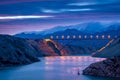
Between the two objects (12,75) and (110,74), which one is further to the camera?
(12,75)

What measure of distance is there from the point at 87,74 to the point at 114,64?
4.92 meters

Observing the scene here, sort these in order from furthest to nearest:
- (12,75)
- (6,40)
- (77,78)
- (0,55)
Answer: (6,40) < (0,55) < (12,75) < (77,78)

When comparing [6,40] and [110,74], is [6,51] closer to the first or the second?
[6,40]

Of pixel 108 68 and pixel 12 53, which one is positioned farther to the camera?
pixel 12 53

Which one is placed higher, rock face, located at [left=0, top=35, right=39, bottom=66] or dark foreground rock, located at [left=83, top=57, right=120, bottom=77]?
dark foreground rock, located at [left=83, top=57, right=120, bottom=77]

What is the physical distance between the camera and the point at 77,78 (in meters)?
63.8

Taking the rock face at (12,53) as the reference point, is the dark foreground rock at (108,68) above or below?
above

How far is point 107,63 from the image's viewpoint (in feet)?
212

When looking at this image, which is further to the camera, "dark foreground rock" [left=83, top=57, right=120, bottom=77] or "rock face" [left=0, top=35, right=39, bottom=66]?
"rock face" [left=0, top=35, right=39, bottom=66]

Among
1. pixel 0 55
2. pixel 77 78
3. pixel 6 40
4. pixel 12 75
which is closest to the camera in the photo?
pixel 77 78

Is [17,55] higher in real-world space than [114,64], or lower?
lower

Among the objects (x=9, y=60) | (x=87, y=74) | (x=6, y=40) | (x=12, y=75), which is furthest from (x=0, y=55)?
(x=87, y=74)

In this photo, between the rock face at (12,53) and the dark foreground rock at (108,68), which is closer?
the dark foreground rock at (108,68)

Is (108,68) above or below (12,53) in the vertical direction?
above
